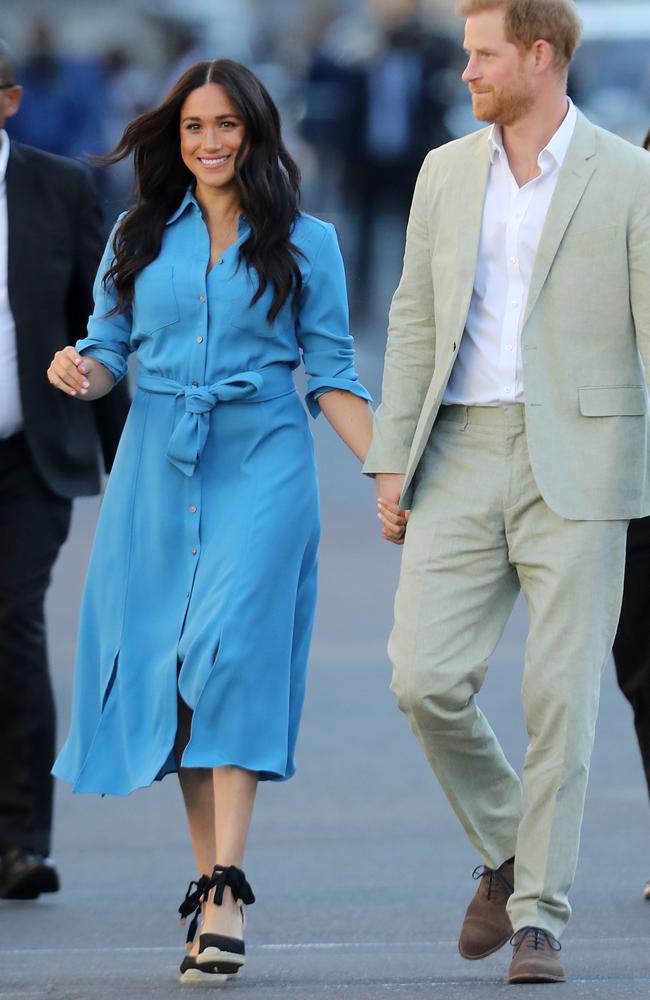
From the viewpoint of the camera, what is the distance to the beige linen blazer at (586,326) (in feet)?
15.8

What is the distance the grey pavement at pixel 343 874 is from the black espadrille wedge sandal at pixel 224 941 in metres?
0.06

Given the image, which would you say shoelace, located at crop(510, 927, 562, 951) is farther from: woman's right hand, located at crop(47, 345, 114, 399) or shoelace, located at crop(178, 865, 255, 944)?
woman's right hand, located at crop(47, 345, 114, 399)

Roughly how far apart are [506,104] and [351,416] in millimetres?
884

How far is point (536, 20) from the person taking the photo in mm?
4855

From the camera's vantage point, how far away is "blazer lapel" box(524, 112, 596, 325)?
4797mm

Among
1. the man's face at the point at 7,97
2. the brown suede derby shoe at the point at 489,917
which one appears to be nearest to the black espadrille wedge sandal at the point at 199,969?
the brown suede derby shoe at the point at 489,917

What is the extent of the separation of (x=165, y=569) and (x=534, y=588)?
2.85 ft

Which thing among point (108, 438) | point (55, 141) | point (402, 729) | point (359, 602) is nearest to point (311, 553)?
point (108, 438)

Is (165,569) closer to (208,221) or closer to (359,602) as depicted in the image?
(208,221)

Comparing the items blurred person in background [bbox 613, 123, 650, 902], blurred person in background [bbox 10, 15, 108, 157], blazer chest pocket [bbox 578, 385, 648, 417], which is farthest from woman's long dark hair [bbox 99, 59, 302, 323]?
blurred person in background [bbox 10, 15, 108, 157]

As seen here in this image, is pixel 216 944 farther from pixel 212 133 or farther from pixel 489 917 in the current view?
pixel 212 133

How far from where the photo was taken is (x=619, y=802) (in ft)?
24.1

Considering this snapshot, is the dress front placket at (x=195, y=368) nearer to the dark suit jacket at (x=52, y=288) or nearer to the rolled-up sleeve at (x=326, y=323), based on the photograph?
the rolled-up sleeve at (x=326, y=323)

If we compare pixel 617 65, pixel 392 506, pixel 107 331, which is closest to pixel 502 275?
pixel 392 506
